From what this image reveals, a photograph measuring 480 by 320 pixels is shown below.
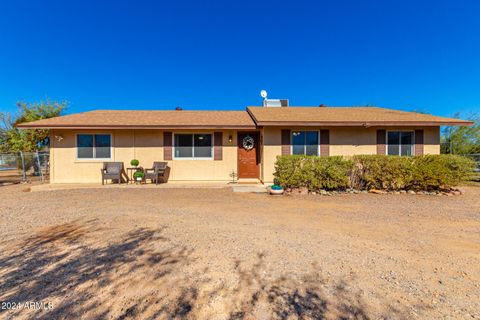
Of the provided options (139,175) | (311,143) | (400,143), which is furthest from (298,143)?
(139,175)

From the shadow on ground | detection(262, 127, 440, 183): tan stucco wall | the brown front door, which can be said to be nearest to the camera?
the shadow on ground

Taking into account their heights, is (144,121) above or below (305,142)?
above

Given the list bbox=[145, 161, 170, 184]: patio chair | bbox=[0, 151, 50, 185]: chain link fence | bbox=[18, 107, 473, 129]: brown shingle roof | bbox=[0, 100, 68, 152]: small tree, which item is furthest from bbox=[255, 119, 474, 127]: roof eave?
bbox=[0, 100, 68, 152]: small tree

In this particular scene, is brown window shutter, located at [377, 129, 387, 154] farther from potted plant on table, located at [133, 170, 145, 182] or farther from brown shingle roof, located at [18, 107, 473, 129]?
potted plant on table, located at [133, 170, 145, 182]

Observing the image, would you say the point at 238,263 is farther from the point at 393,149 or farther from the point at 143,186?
the point at 393,149

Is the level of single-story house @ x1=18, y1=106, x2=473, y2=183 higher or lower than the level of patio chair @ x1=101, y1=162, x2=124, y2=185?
higher

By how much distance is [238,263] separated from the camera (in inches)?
118

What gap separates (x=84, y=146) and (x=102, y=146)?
70cm

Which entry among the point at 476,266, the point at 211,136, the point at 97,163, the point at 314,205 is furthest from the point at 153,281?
the point at 97,163

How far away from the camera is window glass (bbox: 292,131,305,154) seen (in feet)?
32.4

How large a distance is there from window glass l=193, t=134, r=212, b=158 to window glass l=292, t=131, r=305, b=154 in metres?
3.52

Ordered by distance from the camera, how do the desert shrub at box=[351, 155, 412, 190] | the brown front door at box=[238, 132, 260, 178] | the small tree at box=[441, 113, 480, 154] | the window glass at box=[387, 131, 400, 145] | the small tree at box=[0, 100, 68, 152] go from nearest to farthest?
the desert shrub at box=[351, 155, 412, 190]
the window glass at box=[387, 131, 400, 145]
the brown front door at box=[238, 132, 260, 178]
the small tree at box=[441, 113, 480, 154]
the small tree at box=[0, 100, 68, 152]

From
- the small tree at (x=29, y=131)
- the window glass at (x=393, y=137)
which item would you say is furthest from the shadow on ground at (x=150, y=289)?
the small tree at (x=29, y=131)

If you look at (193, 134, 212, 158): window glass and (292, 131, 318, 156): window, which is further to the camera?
(193, 134, 212, 158): window glass
